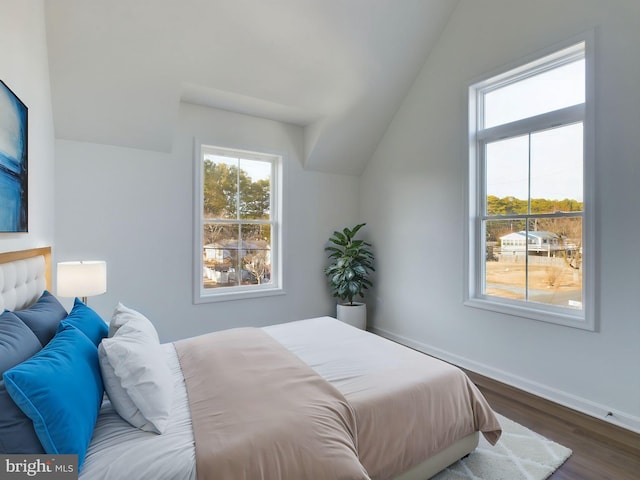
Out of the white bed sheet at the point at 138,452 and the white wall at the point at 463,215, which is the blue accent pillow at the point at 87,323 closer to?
the white bed sheet at the point at 138,452

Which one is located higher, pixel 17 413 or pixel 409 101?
pixel 409 101

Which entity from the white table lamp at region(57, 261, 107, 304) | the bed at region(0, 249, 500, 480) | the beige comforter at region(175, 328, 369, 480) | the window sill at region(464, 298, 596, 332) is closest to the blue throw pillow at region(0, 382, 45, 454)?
the bed at region(0, 249, 500, 480)

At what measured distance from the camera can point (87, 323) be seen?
5.40 feet

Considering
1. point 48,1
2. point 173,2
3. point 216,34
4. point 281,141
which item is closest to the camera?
point 48,1

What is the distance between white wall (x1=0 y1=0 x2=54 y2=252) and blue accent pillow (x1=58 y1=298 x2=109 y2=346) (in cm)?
47

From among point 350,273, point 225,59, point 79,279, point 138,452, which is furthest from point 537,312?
point 79,279

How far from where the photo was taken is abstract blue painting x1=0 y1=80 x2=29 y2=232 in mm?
1571

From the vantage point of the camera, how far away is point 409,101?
371cm

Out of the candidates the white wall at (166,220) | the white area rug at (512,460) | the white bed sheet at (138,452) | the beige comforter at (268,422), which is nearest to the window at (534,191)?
the white area rug at (512,460)

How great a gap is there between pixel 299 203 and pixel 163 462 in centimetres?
327

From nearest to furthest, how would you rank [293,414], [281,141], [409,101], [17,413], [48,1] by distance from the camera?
[17,413]
[293,414]
[48,1]
[409,101]
[281,141]

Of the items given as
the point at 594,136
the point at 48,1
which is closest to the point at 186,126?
the point at 48,1

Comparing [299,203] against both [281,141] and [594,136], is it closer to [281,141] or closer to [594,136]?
[281,141]

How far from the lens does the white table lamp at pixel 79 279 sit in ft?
7.43
